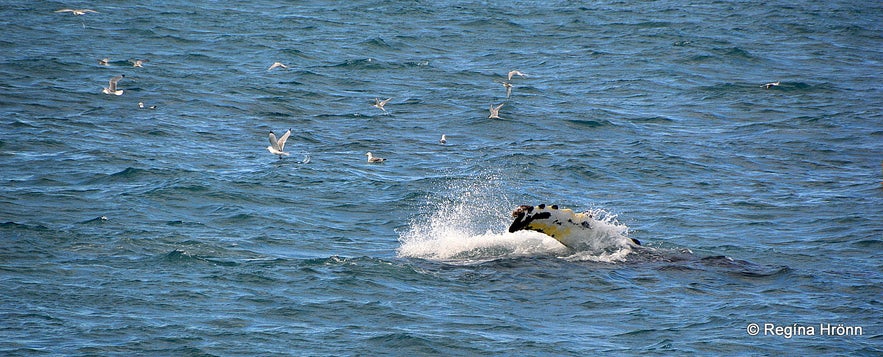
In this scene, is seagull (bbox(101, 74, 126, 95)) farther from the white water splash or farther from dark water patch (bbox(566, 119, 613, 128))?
the white water splash

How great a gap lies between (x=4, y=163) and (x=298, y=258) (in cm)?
849

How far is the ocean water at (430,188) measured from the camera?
1331 cm

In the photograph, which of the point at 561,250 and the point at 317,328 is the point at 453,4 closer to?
the point at 561,250

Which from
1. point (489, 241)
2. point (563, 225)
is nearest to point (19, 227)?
point (489, 241)

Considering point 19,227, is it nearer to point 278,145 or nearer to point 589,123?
point 278,145

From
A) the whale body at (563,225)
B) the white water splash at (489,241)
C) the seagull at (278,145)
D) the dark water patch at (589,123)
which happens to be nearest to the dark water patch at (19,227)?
the white water splash at (489,241)

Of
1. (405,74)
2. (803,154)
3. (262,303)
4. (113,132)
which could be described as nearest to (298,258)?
(262,303)

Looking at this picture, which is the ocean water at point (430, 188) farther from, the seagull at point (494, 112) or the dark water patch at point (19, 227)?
the seagull at point (494, 112)

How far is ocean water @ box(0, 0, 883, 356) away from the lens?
524 inches

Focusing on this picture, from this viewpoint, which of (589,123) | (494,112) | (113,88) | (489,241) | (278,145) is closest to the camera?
(489,241)

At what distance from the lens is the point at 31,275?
47.9 ft

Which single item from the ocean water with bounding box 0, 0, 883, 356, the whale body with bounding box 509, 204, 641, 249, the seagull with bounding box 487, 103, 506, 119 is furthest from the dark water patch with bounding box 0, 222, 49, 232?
the seagull with bounding box 487, 103, 506, 119

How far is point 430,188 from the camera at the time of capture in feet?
70.0

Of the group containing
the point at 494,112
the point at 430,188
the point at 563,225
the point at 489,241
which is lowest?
the point at 430,188
